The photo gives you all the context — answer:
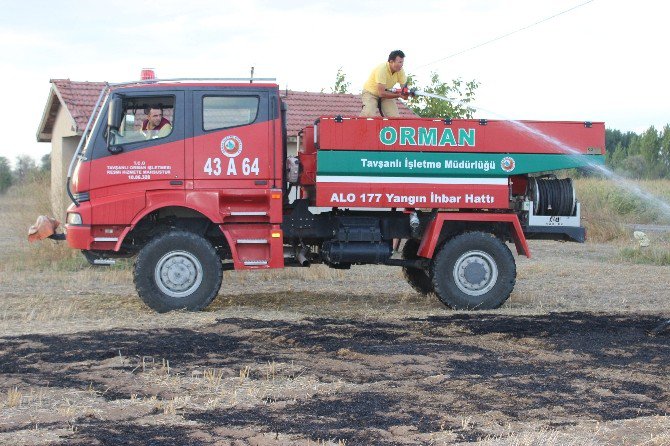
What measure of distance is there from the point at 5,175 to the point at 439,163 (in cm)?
5553

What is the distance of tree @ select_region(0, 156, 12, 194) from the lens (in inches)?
2336

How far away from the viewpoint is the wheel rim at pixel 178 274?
11.9 metres

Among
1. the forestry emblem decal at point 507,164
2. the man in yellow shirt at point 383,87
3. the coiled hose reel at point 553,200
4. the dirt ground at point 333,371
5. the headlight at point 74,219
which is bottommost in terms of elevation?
the dirt ground at point 333,371

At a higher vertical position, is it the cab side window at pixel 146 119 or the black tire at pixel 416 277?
the cab side window at pixel 146 119

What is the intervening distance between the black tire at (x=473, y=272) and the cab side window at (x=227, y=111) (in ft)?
9.91

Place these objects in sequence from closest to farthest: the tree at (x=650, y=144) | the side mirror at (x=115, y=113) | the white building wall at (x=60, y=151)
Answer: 1. the side mirror at (x=115, y=113)
2. the white building wall at (x=60, y=151)
3. the tree at (x=650, y=144)

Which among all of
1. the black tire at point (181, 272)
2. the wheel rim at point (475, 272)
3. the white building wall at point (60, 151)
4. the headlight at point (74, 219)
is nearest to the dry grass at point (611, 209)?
the white building wall at point (60, 151)

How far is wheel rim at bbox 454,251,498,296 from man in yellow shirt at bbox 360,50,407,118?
221cm

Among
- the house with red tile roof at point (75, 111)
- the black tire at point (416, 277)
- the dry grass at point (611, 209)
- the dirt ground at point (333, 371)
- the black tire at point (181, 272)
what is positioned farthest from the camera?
the dry grass at point (611, 209)

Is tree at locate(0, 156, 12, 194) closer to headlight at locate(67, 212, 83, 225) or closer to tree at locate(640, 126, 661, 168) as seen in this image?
tree at locate(640, 126, 661, 168)

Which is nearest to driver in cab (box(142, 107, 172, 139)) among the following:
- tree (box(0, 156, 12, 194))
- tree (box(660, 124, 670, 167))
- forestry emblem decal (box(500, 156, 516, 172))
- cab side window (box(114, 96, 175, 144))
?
cab side window (box(114, 96, 175, 144))

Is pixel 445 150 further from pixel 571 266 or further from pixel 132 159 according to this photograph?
pixel 571 266

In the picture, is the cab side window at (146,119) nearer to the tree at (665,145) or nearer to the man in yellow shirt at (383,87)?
the man in yellow shirt at (383,87)

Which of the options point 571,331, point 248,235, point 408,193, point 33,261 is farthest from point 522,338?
point 33,261
